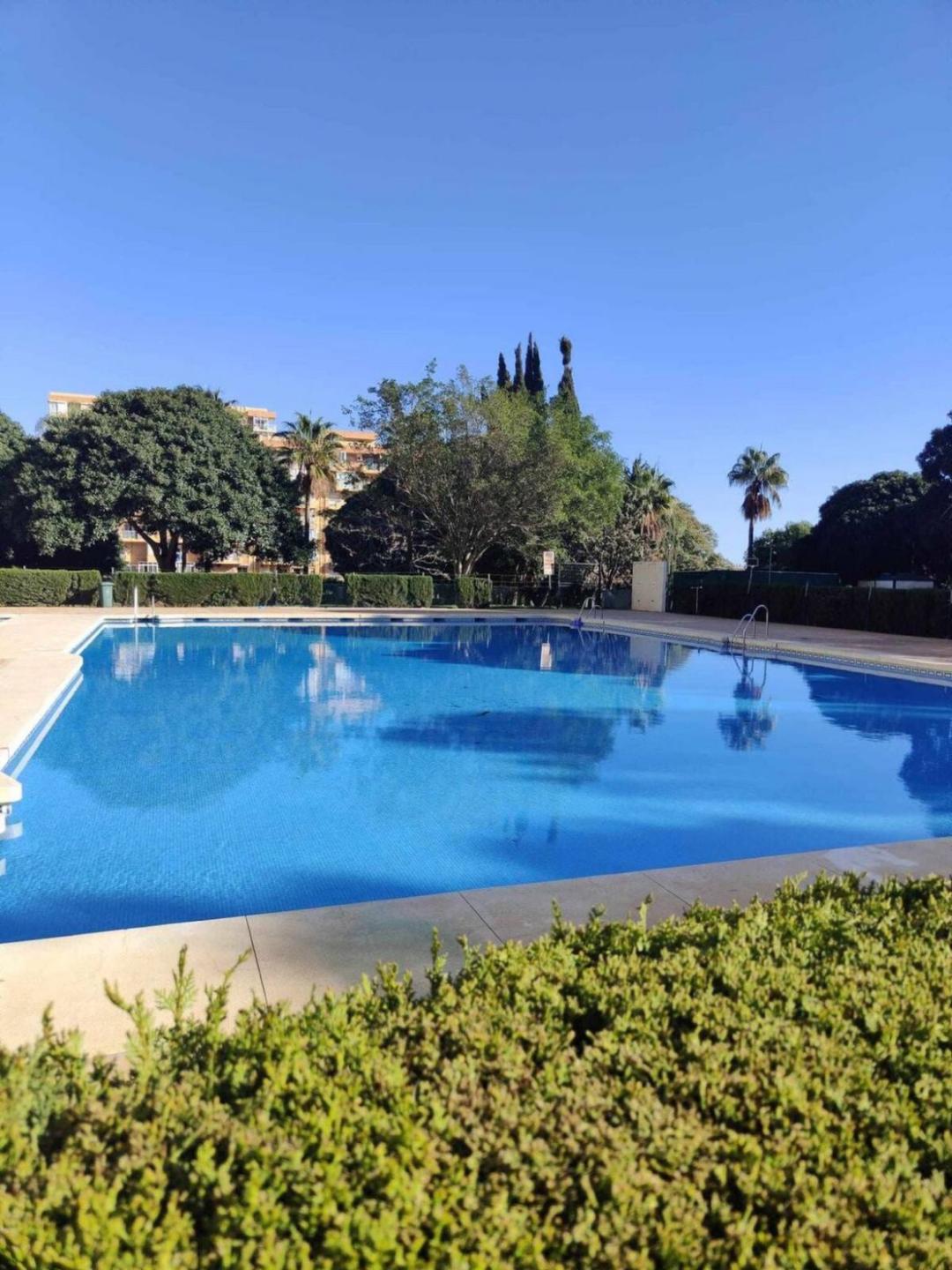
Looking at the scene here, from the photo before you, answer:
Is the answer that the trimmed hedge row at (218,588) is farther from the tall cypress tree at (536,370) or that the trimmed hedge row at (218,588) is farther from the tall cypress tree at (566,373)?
the tall cypress tree at (536,370)

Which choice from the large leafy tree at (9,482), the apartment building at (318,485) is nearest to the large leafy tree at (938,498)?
the apartment building at (318,485)

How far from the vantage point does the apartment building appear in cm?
3628

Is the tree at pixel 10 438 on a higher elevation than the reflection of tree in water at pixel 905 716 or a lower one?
higher

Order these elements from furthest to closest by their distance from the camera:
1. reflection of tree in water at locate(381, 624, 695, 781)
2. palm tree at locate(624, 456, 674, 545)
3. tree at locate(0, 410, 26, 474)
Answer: palm tree at locate(624, 456, 674, 545) → tree at locate(0, 410, 26, 474) → reflection of tree in water at locate(381, 624, 695, 781)

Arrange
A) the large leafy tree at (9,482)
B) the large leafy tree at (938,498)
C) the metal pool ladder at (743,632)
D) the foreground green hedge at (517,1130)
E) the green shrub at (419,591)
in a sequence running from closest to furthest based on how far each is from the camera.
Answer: the foreground green hedge at (517,1130)
the metal pool ladder at (743,632)
the large leafy tree at (938,498)
the large leafy tree at (9,482)
the green shrub at (419,591)

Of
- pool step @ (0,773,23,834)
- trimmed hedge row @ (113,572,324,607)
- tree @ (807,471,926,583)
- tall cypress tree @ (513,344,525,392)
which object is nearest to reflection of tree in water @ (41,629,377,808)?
pool step @ (0,773,23,834)

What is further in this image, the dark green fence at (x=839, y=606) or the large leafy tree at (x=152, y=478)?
the large leafy tree at (x=152, y=478)

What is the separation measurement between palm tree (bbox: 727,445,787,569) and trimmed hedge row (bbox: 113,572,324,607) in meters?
21.0

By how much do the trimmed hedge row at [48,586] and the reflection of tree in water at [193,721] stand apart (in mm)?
11681

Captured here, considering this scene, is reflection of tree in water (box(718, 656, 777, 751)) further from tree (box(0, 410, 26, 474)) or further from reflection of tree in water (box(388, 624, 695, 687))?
tree (box(0, 410, 26, 474))

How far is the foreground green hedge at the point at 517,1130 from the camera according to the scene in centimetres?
134

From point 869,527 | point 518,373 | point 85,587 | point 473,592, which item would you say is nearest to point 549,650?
point 473,592

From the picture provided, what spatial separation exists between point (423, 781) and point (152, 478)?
1010 inches

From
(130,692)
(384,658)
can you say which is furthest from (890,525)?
(130,692)
